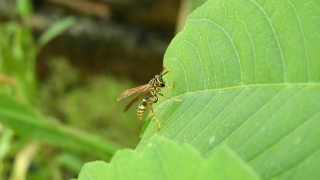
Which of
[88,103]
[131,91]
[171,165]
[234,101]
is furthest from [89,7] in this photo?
[171,165]

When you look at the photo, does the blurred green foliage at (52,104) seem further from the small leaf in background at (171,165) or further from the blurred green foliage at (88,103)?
the small leaf in background at (171,165)

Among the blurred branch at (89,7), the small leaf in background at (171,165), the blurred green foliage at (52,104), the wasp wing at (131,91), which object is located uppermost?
the blurred branch at (89,7)

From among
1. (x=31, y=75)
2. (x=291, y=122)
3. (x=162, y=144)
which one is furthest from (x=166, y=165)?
(x=31, y=75)

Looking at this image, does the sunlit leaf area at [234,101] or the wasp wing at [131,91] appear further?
the wasp wing at [131,91]

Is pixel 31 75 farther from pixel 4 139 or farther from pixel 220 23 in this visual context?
pixel 220 23

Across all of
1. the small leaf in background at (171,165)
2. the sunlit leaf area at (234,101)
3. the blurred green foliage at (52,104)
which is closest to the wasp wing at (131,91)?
the sunlit leaf area at (234,101)

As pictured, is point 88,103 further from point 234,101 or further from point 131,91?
point 234,101

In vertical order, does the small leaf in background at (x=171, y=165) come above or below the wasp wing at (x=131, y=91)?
below

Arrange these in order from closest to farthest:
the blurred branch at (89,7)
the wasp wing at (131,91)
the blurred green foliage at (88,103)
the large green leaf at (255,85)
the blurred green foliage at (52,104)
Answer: the large green leaf at (255,85), the wasp wing at (131,91), the blurred green foliage at (52,104), the blurred green foliage at (88,103), the blurred branch at (89,7)
